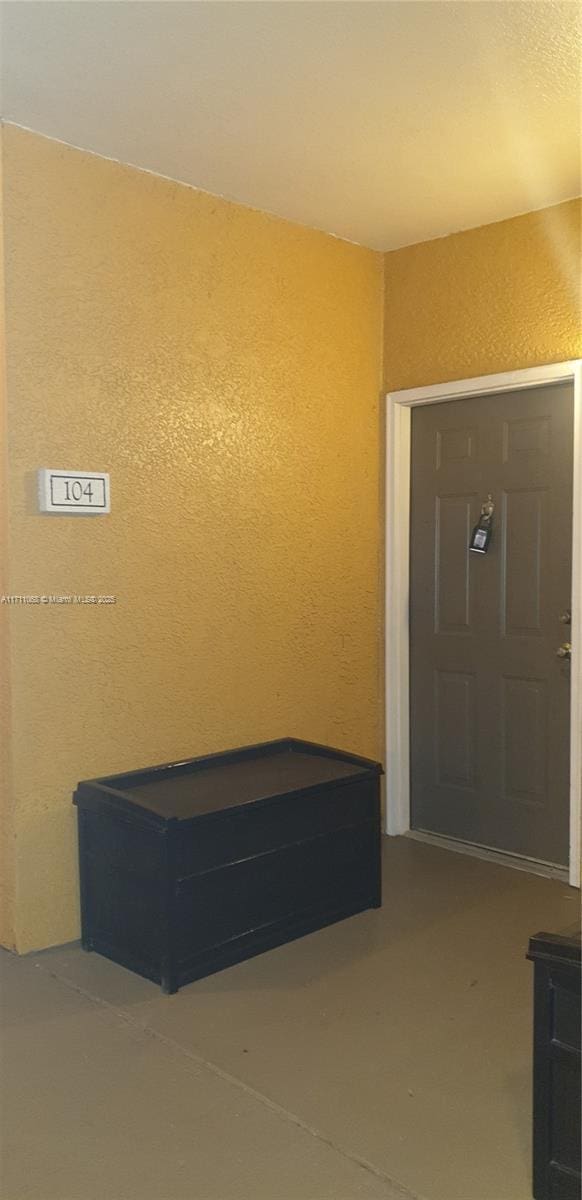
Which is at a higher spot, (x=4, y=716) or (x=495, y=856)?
(x=4, y=716)

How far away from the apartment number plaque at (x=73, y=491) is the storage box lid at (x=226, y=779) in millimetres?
899

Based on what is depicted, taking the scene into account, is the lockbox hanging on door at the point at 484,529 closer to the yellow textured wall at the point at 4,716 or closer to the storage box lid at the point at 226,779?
the storage box lid at the point at 226,779

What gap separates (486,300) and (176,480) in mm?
1504

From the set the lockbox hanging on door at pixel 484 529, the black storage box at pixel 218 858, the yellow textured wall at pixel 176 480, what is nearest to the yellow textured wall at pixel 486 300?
the yellow textured wall at pixel 176 480

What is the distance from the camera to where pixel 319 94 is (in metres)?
2.72

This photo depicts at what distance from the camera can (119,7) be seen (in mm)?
2275

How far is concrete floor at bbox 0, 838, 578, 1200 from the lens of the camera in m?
1.96

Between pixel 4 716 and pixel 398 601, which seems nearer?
pixel 4 716

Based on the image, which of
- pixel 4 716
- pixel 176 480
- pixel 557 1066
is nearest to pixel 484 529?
pixel 176 480

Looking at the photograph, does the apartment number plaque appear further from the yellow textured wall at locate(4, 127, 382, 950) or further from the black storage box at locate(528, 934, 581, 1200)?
the black storage box at locate(528, 934, 581, 1200)

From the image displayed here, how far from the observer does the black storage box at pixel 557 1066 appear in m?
1.77

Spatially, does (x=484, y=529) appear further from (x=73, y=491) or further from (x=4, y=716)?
(x=4, y=716)

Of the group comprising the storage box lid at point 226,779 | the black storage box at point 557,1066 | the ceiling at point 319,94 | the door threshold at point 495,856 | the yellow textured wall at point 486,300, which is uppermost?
the ceiling at point 319,94

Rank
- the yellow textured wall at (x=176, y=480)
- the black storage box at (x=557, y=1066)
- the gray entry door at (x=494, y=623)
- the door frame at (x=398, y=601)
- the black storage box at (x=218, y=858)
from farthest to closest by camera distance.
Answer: the door frame at (x=398, y=601), the gray entry door at (x=494, y=623), the yellow textured wall at (x=176, y=480), the black storage box at (x=218, y=858), the black storage box at (x=557, y=1066)
